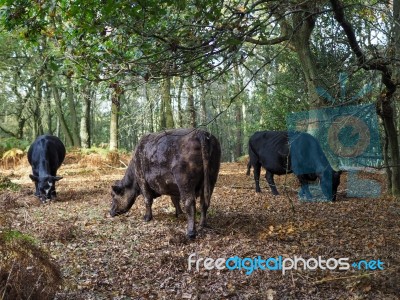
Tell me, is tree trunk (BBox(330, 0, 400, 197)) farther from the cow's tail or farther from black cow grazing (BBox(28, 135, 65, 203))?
black cow grazing (BBox(28, 135, 65, 203))

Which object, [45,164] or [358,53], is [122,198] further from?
[358,53]

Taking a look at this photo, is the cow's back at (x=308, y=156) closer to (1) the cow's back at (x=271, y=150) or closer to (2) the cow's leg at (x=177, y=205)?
(1) the cow's back at (x=271, y=150)

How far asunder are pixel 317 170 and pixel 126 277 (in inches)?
250

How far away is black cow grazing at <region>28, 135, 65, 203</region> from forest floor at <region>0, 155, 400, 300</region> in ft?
1.77

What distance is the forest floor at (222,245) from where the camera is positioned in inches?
174

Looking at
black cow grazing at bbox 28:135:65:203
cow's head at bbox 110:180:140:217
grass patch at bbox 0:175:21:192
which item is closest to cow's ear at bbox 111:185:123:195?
cow's head at bbox 110:180:140:217

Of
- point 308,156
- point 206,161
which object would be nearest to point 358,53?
point 206,161

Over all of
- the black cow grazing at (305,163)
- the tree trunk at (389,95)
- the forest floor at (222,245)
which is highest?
the tree trunk at (389,95)

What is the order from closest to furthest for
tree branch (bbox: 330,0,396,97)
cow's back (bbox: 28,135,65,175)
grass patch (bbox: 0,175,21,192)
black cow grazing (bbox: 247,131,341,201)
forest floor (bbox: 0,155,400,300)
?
forest floor (bbox: 0,155,400,300) → tree branch (bbox: 330,0,396,97) → black cow grazing (bbox: 247,131,341,201) → cow's back (bbox: 28,135,65,175) → grass patch (bbox: 0,175,21,192)

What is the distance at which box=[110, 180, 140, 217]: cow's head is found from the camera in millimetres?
8516

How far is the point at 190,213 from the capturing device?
6.67 m

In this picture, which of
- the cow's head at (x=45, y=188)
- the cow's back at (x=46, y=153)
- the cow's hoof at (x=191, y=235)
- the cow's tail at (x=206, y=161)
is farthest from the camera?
the cow's back at (x=46, y=153)

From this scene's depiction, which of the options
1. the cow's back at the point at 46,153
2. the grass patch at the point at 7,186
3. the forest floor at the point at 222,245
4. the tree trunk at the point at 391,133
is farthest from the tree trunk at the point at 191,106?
the grass patch at the point at 7,186

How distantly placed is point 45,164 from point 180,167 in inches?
251
